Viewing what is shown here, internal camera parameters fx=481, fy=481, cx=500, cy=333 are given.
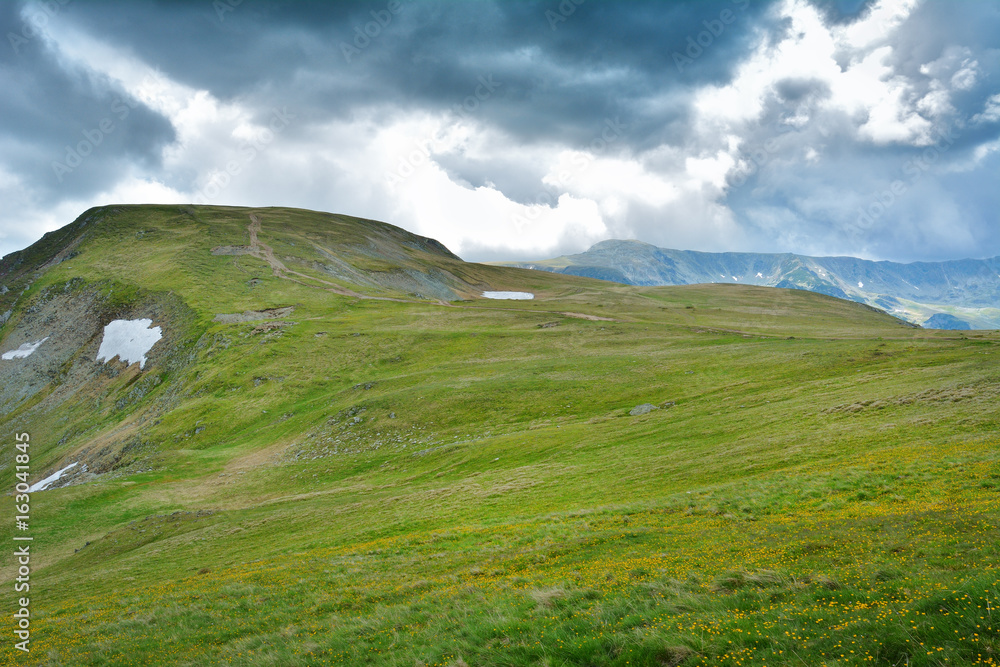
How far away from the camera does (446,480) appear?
38.5m

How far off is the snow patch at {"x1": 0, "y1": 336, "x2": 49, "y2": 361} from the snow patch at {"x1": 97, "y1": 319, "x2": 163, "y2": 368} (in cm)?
1620

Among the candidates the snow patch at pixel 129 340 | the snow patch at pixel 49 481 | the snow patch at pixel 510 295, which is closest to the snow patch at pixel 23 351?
the snow patch at pixel 129 340

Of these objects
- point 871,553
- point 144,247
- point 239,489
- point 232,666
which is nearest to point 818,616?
point 871,553

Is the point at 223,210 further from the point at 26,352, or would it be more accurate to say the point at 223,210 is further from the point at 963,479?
the point at 963,479

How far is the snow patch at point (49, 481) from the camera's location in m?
57.6

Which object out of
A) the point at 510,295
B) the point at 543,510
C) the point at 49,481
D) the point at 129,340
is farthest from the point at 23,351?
the point at 510,295

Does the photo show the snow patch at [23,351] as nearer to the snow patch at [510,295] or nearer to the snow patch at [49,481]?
the snow patch at [49,481]

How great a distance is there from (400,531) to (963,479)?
26.0 m

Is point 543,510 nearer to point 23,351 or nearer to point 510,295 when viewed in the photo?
point 23,351

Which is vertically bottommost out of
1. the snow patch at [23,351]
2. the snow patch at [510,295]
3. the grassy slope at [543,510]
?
the grassy slope at [543,510]

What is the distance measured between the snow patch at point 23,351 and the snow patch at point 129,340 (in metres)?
16.2

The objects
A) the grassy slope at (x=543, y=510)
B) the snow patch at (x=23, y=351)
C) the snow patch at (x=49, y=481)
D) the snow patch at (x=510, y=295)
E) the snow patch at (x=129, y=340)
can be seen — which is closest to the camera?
the grassy slope at (x=543, y=510)

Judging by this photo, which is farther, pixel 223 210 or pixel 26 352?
pixel 223 210

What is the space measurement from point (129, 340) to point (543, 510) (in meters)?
98.6
